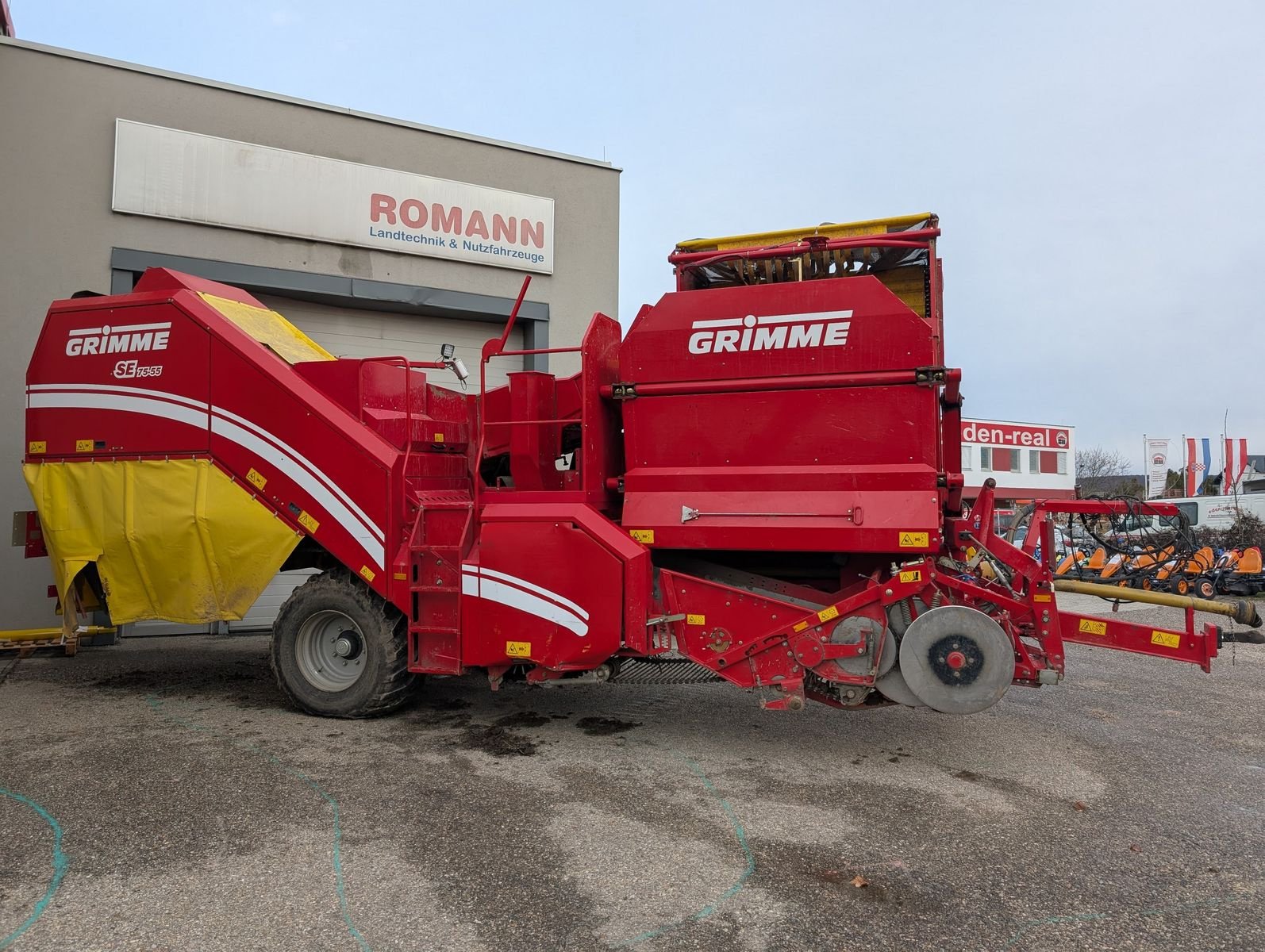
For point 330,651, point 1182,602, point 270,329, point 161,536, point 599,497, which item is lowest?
point 330,651

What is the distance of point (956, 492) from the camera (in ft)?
16.1

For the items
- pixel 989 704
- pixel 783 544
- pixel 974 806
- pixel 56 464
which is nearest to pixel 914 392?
pixel 783 544

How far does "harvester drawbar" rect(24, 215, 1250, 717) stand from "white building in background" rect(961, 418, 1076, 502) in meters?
37.0

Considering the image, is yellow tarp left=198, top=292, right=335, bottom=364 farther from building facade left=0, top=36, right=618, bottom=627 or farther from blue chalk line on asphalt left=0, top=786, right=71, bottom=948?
blue chalk line on asphalt left=0, top=786, right=71, bottom=948

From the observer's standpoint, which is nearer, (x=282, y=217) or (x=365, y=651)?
(x=365, y=651)

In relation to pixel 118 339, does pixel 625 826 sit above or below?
below

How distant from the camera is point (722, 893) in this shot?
10.3 feet

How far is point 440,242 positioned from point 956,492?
733 centimetres

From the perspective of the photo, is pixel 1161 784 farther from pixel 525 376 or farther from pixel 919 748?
pixel 525 376

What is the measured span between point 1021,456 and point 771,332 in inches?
1642

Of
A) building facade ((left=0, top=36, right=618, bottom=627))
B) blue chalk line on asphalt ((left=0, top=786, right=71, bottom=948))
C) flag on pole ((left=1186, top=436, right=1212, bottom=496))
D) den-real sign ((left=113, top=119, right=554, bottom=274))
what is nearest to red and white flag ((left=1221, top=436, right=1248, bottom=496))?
flag on pole ((left=1186, top=436, right=1212, bottom=496))

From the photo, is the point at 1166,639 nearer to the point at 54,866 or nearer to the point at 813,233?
the point at 813,233

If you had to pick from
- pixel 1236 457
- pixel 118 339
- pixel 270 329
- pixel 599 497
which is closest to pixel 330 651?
pixel 599 497

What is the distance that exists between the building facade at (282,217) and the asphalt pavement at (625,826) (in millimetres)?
4860
